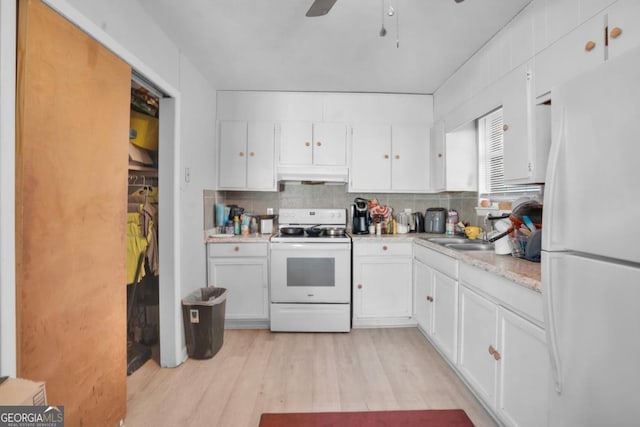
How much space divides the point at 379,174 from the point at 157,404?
2.72 m

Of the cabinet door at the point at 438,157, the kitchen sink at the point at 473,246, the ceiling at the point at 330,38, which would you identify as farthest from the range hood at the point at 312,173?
A: the kitchen sink at the point at 473,246

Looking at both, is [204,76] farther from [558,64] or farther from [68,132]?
[558,64]

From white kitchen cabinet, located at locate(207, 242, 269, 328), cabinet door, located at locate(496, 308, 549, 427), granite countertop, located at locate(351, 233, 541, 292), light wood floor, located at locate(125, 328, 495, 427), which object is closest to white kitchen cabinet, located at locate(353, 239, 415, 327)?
light wood floor, located at locate(125, 328, 495, 427)

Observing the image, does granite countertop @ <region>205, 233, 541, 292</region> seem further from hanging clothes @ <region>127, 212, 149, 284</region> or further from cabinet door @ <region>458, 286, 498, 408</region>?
hanging clothes @ <region>127, 212, 149, 284</region>

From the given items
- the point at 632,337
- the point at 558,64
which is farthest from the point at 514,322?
the point at 558,64

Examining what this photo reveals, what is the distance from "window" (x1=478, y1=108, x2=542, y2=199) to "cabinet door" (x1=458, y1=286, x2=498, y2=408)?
106 centimetres

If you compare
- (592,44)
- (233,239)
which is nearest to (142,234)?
(233,239)

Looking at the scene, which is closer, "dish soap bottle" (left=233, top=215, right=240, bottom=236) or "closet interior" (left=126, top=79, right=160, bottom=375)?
"closet interior" (left=126, top=79, right=160, bottom=375)

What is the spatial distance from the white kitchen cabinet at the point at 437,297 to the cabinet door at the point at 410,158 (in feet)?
2.55

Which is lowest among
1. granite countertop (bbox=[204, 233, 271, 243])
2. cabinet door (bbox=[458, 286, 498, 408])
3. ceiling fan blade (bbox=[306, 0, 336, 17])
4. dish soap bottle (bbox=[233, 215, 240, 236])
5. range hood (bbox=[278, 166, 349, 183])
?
cabinet door (bbox=[458, 286, 498, 408])

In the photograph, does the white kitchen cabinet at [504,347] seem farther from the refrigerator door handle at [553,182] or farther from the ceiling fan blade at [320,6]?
the ceiling fan blade at [320,6]

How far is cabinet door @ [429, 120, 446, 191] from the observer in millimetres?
2980

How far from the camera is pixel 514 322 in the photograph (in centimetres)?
143

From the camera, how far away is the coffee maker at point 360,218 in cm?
317
